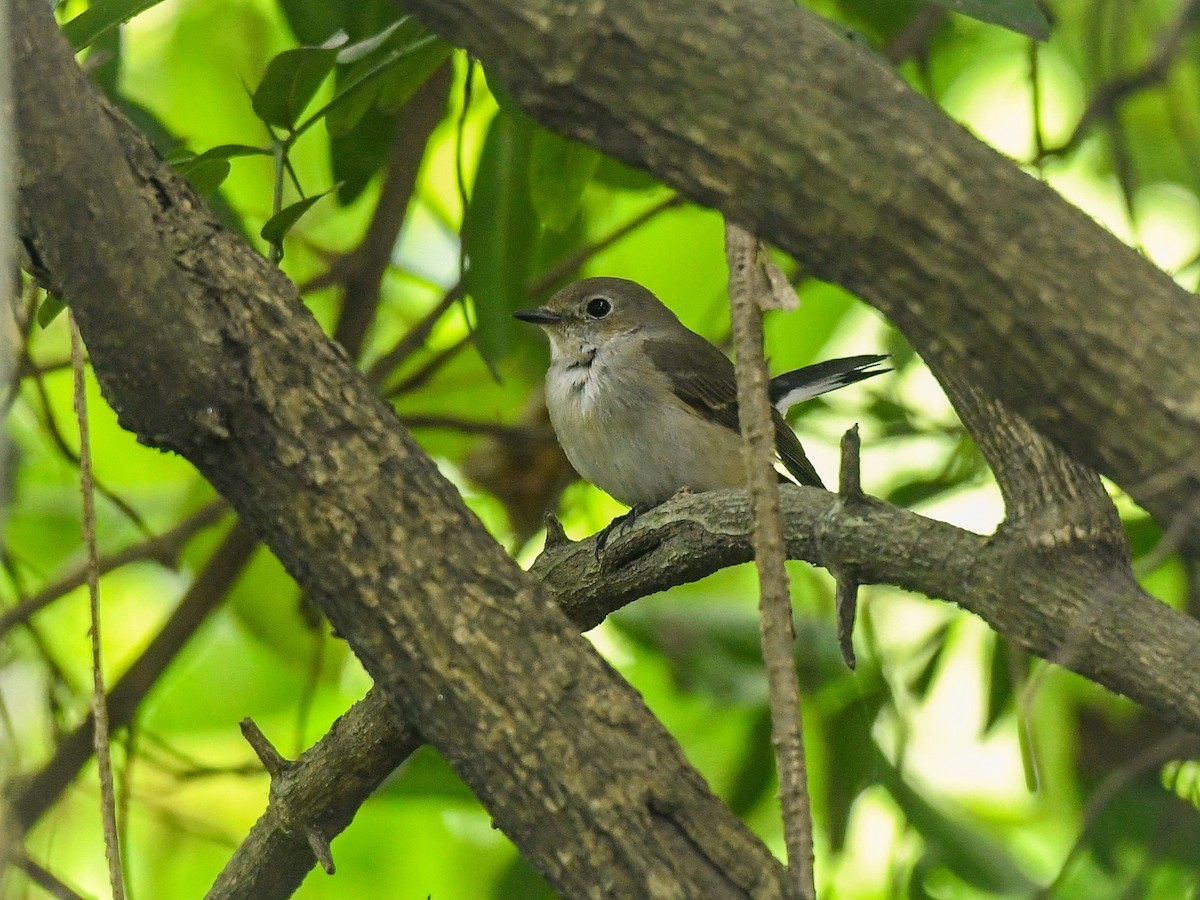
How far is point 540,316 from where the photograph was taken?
505 cm

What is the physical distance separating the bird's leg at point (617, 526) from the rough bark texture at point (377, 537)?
0.81 metres

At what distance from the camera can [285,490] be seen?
2.34 meters

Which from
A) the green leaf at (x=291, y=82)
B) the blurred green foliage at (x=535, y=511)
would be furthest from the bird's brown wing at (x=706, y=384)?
the green leaf at (x=291, y=82)

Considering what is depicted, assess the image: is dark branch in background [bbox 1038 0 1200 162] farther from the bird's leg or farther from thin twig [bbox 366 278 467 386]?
thin twig [bbox 366 278 467 386]

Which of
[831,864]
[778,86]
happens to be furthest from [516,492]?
[778,86]

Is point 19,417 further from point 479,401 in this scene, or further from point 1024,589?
point 1024,589

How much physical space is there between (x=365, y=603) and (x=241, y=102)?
2989 mm

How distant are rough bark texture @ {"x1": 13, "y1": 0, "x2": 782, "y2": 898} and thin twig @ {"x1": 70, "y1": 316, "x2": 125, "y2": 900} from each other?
27cm

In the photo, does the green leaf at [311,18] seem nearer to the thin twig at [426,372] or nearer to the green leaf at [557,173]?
the green leaf at [557,173]

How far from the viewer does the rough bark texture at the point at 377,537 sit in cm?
220

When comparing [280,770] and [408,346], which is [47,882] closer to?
[280,770]

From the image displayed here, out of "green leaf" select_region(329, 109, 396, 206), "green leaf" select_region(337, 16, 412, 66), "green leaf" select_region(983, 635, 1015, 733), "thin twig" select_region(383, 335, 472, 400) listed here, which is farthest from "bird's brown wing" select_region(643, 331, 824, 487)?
"green leaf" select_region(337, 16, 412, 66)

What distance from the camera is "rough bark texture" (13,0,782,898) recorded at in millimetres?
2203

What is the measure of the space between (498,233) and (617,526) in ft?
2.82
